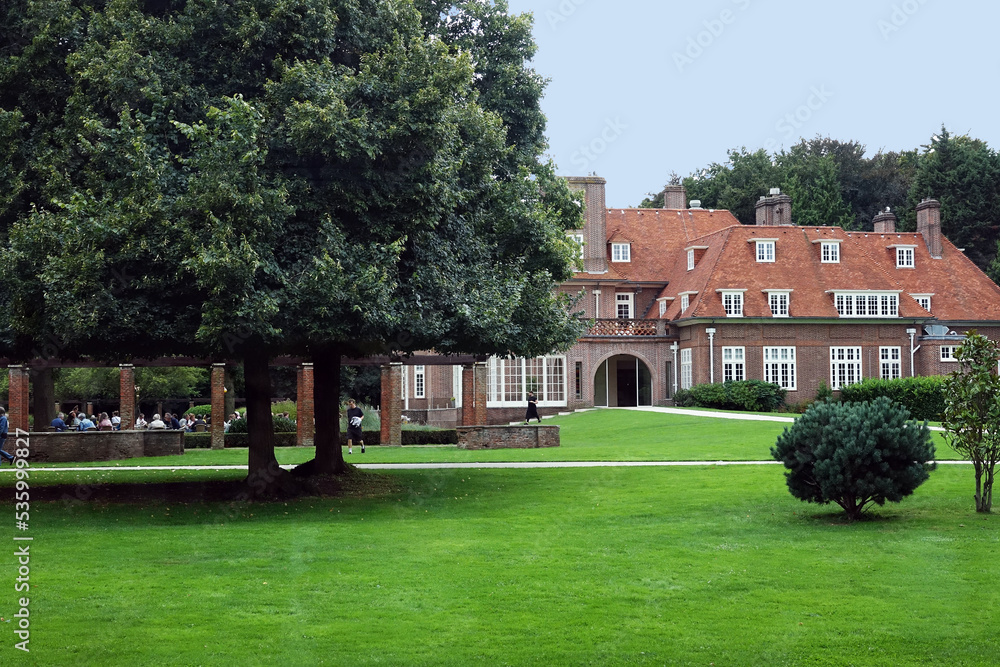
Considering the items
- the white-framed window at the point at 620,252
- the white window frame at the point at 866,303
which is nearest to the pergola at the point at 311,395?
the white-framed window at the point at 620,252

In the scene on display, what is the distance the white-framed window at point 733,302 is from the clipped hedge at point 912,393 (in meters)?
10.2

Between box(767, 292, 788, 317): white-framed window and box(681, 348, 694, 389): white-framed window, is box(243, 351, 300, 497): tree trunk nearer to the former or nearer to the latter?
box(681, 348, 694, 389): white-framed window

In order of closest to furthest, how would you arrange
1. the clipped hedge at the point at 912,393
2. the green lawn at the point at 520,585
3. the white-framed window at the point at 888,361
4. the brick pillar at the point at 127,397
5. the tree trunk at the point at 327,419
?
the green lawn at the point at 520,585 < the tree trunk at the point at 327,419 < the brick pillar at the point at 127,397 < the clipped hedge at the point at 912,393 < the white-framed window at the point at 888,361

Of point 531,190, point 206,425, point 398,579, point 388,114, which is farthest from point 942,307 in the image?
point 398,579

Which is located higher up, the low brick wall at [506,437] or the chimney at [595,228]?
the chimney at [595,228]

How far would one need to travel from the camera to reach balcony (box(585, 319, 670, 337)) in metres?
51.8

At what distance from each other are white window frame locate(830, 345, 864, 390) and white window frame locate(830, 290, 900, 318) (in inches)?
65.2

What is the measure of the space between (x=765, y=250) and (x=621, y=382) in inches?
398

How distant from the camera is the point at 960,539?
1309cm

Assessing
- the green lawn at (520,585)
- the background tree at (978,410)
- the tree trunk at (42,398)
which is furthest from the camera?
the tree trunk at (42,398)

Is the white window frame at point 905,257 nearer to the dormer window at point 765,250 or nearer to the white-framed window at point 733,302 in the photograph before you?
the dormer window at point 765,250

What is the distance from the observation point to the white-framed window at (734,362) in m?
49.4

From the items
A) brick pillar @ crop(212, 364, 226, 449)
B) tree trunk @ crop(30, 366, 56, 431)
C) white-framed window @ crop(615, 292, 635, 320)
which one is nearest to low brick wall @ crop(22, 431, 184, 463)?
brick pillar @ crop(212, 364, 226, 449)

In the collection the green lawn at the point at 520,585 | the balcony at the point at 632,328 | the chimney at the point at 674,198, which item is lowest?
the green lawn at the point at 520,585
